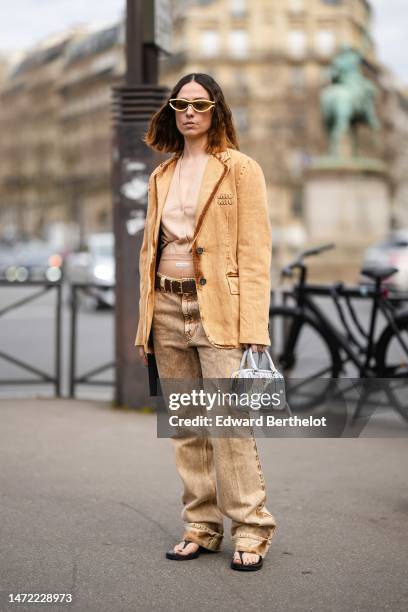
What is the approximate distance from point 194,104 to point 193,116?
0.15ft

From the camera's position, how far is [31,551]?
485 cm

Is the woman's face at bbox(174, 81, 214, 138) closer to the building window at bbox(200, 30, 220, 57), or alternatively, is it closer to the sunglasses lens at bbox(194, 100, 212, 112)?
the sunglasses lens at bbox(194, 100, 212, 112)

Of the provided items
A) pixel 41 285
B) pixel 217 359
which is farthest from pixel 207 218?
pixel 41 285

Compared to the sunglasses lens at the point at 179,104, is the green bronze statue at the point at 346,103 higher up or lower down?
higher up

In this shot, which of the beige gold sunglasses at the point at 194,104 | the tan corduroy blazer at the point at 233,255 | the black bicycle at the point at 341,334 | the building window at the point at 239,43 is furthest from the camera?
the building window at the point at 239,43

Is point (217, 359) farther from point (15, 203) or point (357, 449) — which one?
point (15, 203)

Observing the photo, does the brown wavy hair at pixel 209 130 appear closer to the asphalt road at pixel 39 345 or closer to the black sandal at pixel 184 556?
the black sandal at pixel 184 556

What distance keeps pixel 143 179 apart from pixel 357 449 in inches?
98.5

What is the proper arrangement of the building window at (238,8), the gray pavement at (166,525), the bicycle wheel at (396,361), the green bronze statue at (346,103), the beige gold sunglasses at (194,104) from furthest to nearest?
the building window at (238,8) → the green bronze statue at (346,103) → the bicycle wheel at (396,361) → the beige gold sunglasses at (194,104) → the gray pavement at (166,525)

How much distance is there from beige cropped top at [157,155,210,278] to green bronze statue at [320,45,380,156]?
29.8 metres

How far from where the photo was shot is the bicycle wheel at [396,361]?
290 inches

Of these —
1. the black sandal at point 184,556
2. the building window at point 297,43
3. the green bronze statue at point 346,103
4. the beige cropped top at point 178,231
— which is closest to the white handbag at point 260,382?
the beige cropped top at point 178,231

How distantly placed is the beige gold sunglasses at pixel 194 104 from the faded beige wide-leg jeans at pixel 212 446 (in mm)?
701

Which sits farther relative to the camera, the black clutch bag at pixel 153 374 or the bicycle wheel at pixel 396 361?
the bicycle wheel at pixel 396 361
